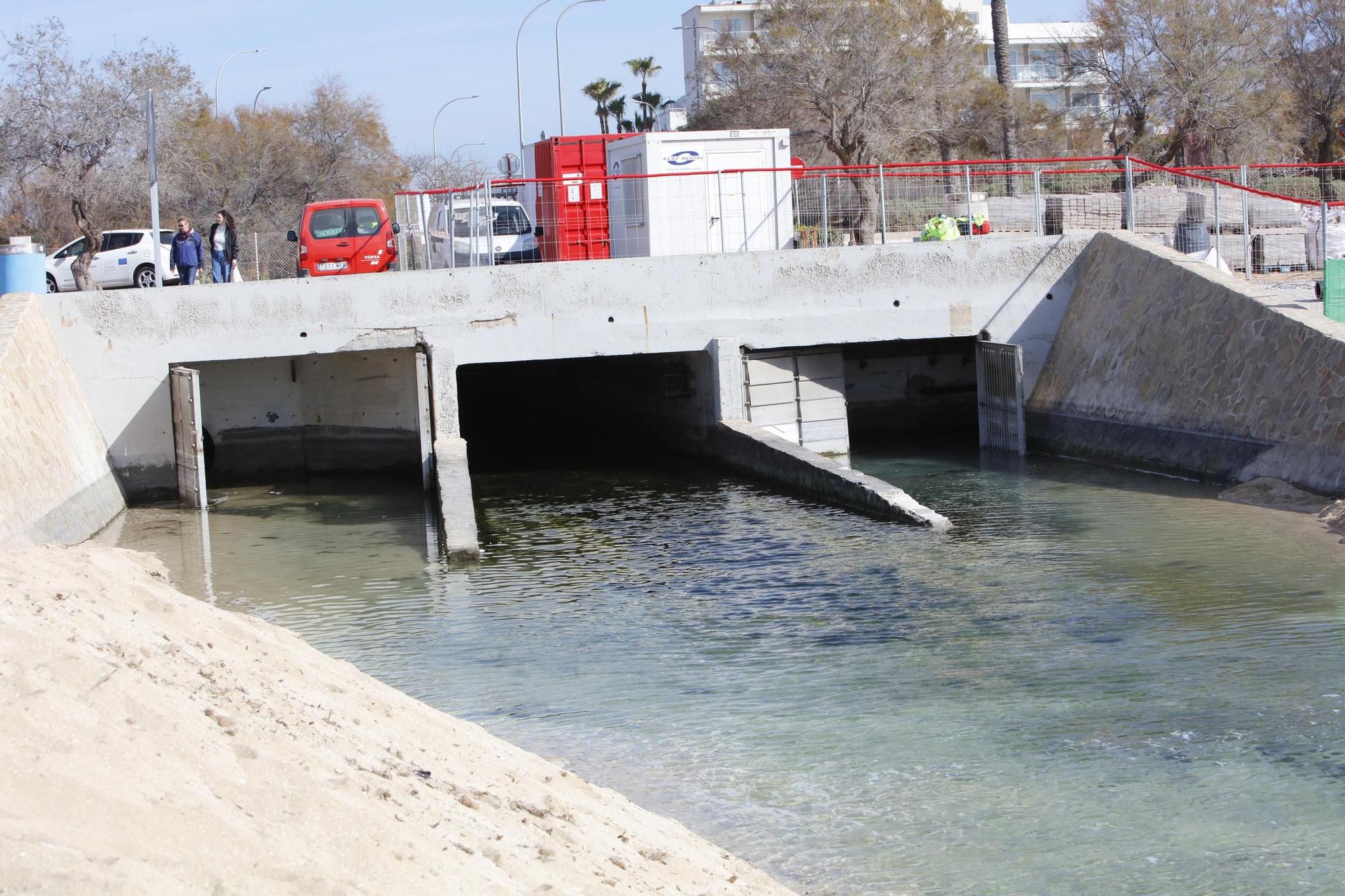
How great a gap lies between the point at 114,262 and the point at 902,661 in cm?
2651

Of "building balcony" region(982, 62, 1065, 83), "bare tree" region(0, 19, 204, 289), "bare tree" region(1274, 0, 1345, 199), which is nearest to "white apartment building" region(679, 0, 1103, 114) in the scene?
"building balcony" region(982, 62, 1065, 83)

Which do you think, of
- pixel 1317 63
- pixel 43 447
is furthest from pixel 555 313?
pixel 1317 63

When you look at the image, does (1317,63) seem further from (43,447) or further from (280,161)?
(43,447)

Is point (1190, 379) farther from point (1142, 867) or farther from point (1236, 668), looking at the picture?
point (1142, 867)

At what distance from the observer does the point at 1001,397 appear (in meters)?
22.2

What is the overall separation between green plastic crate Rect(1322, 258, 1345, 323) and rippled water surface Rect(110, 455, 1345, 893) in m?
3.08

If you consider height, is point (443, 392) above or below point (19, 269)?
below

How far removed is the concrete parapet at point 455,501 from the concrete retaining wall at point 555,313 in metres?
0.92

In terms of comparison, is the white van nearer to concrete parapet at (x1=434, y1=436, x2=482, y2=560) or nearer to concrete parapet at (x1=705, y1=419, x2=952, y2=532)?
concrete parapet at (x1=705, y1=419, x2=952, y2=532)

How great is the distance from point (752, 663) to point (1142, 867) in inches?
Result: 172

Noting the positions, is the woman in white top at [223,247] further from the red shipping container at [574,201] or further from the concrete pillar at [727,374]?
the concrete pillar at [727,374]

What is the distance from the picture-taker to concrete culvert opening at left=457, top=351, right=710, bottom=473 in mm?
23562

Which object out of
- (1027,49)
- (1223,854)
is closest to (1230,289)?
(1223,854)

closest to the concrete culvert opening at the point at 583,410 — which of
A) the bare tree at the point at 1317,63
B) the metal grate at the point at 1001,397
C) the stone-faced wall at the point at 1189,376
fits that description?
the metal grate at the point at 1001,397
